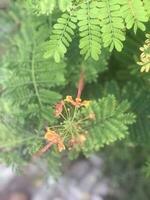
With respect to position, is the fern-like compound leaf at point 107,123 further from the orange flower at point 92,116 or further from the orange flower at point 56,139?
the orange flower at point 56,139

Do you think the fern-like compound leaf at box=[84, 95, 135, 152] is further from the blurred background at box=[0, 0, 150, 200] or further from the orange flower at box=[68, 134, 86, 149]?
the blurred background at box=[0, 0, 150, 200]

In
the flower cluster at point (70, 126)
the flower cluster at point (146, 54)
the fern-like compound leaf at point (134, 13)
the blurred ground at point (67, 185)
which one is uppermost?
the fern-like compound leaf at point (134, 13)

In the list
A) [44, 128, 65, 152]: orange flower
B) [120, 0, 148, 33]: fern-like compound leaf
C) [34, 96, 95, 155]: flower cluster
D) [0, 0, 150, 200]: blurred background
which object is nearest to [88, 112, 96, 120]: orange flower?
[34, 96, 95, 155]: flower cluster

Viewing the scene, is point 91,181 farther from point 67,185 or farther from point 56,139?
point 56,139

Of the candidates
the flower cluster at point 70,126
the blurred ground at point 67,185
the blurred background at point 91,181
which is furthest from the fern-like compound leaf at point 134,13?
the blurred ground at point 67,185

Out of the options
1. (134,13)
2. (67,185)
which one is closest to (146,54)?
(134,13)

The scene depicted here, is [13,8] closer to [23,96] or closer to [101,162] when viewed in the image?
[23,96]

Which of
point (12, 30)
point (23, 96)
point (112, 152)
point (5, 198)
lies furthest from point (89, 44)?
point (5, 198)
